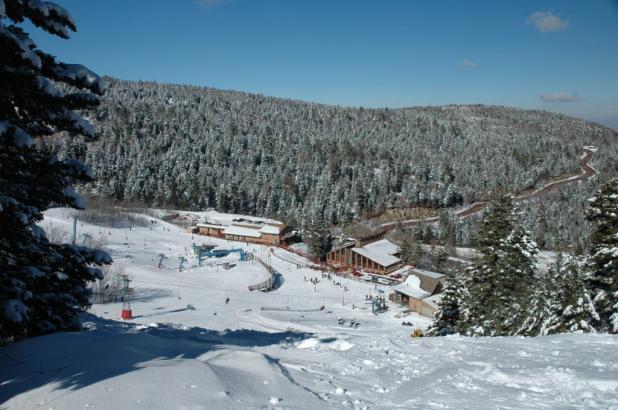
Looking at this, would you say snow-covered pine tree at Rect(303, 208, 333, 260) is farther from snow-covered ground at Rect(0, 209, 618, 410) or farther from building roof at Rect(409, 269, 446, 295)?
snow-covered ground at Rect(0, 209, 618, 410)

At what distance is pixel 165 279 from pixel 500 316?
34951mm

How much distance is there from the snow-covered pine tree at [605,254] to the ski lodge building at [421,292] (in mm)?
21911

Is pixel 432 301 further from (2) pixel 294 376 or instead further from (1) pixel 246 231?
(1) pixel 246 231

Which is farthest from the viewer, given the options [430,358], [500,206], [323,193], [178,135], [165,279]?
[178,135]

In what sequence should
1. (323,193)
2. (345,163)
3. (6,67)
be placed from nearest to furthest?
(6,67) < (323,193) < (345,163)

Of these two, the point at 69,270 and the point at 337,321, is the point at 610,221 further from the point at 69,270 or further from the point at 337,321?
the point at 337,321

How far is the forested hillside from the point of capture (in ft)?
329

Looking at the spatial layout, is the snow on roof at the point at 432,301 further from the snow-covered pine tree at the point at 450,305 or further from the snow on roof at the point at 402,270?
the snow on roof at the point at 402,270

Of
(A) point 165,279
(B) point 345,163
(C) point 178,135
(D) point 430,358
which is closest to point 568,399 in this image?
(D) point 430,358

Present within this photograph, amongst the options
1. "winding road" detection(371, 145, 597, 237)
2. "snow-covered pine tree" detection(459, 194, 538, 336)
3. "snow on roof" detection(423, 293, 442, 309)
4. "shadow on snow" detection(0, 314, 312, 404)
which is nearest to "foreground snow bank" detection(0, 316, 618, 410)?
"shadow on snow" detection(0, 314, 312, 404)

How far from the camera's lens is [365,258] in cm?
6097

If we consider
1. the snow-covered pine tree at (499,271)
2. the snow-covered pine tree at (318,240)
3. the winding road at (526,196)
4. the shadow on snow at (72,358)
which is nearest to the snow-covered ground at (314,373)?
the shadow on snow at (72,358)

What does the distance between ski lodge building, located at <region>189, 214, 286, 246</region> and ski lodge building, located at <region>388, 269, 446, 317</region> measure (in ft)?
101

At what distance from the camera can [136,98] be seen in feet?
651
